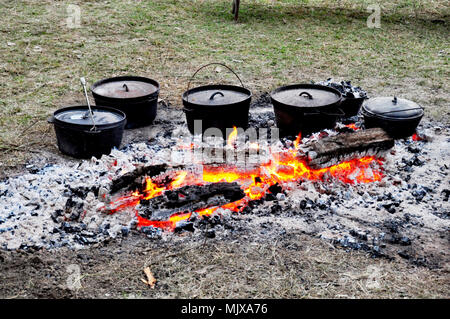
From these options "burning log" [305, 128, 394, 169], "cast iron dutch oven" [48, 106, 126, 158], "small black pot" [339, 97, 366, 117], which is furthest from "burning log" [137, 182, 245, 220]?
"small black pot" [339, 97, 366, 117]

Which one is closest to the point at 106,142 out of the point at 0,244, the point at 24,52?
the point at 0,244

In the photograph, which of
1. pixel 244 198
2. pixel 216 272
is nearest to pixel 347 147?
pixel 244 198

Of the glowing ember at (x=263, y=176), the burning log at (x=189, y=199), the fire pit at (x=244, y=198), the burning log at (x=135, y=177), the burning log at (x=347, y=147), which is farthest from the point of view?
the burning log at (x=347, y=147)

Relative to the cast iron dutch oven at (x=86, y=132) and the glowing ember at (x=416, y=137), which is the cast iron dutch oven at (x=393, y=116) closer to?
the glowing ember at (x=416, y=137)

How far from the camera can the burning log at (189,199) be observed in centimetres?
427

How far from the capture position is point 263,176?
4.80 meters

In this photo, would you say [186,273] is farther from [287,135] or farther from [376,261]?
[287,135]

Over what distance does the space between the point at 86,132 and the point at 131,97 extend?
3.08ft

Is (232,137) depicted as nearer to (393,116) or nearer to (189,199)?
(189,199)

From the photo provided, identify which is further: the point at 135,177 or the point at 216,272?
the point at 135,177

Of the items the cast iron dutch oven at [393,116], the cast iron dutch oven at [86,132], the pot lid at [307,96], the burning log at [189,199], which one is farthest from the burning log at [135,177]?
the cast iron dutch oven at [393,116]

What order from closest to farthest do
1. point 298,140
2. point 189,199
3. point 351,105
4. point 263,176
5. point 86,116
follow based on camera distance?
point 189,199, point 263,176, point 86,116, point 298,140, point 351,105

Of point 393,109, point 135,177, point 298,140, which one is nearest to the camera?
point 135,177
